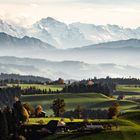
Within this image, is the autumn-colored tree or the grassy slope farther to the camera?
the autumn-colored tree

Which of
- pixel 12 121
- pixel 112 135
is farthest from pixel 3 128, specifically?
pixel 112 135

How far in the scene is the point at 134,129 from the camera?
6029 inches

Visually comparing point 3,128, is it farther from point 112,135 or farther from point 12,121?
point 112,135

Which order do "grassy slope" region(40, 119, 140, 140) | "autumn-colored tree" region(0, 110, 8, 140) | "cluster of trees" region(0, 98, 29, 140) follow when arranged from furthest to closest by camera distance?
"cluster of trees" region(0, 98, 29, 140), "autumn-colored tree" region(0, 110, 8, 140), "grassy slope" region(40, 119, 140, 140)

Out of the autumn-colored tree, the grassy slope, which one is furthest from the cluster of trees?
the grassy slope

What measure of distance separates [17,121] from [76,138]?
114ft

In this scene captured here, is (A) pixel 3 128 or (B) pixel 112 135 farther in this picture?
(A) pixel 3 128

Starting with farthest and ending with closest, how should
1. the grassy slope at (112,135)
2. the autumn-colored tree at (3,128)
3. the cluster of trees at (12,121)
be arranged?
the cluster of trees at (12,121), the autumn-colored tree at (3,128), the grassy slope at (112,135)

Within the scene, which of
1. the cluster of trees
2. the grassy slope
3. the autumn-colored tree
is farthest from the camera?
the cluster of trees

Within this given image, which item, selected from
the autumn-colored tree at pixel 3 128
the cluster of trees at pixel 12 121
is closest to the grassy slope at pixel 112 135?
the autumn-colored tree at pixel 3 128

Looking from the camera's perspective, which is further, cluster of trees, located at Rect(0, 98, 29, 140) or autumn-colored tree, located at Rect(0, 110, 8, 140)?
cluster of trees, located at Rect(0, 98, 29, 140)

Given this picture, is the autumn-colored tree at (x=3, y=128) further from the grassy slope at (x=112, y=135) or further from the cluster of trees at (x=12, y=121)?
the grassy slope at (x=112, y=135)

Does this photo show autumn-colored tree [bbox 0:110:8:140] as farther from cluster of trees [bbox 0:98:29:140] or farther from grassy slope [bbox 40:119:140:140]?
grassy slope [bbox 40:119:140:140]

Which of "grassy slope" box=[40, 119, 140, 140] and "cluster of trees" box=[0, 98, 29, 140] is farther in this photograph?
"cluster of trees" box=[0, 98, 29, 140]
